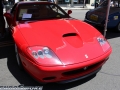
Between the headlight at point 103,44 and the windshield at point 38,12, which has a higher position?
the windshield at point 38,12

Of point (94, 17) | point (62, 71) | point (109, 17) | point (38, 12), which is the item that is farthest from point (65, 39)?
point (94, 17)

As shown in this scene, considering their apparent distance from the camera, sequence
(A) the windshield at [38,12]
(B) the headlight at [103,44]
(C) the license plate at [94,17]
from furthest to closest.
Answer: (C) the license plate at [94,17], (A) the windshield at [38,12], (B) the headlight at [103,44]

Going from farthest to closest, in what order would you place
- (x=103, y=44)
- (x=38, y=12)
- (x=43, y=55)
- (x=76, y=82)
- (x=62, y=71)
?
(x=38, y=12) → (x=103, y=44) → (x=76, y=82) → (x=43, y=55) → (x=62, y=71)

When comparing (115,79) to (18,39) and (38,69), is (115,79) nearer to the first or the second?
(38,69)

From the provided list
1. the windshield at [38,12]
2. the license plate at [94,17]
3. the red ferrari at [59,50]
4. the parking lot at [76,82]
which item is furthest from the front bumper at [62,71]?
the license plate at [94,17]

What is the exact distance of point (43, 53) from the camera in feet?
8.09

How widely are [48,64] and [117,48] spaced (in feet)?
9.67

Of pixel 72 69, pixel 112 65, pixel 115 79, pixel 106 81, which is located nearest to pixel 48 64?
pixel 72 69

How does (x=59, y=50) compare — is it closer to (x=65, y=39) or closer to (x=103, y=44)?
(x=65, y=39)

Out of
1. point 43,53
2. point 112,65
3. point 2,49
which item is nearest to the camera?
point 43,53

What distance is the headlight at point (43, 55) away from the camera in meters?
2.34

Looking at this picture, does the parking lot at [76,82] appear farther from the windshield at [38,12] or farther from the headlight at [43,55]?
the windshield at [38,12]

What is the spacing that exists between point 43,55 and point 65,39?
1.81 ft

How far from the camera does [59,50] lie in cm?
254
